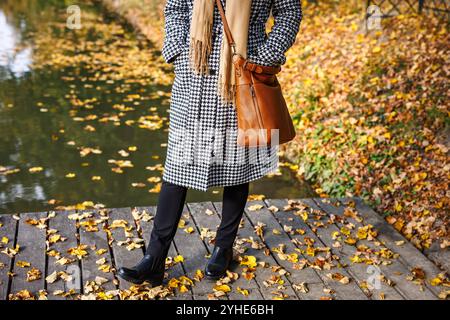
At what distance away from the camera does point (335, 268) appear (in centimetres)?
386

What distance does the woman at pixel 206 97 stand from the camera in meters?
3.21

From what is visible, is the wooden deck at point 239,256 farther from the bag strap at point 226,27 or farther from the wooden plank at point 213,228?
the bag strap at point 226,27

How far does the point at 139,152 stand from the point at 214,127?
10.4 feet

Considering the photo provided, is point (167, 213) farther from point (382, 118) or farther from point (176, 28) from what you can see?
point (382, 118)

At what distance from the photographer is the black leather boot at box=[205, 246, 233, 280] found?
366 centimetres

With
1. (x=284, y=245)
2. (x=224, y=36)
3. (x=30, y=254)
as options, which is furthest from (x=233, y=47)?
(x=30, y=254)

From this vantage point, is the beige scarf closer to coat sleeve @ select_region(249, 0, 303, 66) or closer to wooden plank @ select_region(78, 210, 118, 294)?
coat sleeve @ select_region(249, 0, 303, 66)

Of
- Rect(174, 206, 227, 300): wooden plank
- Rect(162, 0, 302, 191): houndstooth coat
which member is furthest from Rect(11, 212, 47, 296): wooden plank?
Rect(162, 0, 302, 191): houndstooth coat

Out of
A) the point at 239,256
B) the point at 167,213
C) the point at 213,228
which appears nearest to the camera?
the point at 167,213

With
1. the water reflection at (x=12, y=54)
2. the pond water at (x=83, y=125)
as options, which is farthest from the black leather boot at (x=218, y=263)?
the water reflection at (x=12, y=54)

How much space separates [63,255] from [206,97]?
144 centimetres

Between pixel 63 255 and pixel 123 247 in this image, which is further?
pixel 123 247

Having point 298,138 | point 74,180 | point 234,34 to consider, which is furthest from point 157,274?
point 298,138

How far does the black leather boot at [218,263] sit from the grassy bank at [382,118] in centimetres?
155
